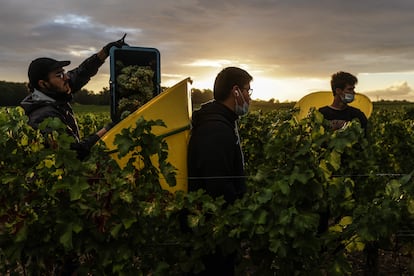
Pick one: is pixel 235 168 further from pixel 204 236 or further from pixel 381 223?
pixel 381 223

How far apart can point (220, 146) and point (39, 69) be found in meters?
1.68

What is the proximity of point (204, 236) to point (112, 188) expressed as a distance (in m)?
0.60

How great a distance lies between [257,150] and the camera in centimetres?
726

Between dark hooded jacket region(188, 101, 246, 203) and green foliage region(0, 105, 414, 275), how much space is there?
30cm

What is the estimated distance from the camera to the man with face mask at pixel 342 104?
5.68 m

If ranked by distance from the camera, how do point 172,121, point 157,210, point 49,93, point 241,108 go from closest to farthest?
1. point 157,210
2. point 172,121
3. point 241,108
4. point 49,93

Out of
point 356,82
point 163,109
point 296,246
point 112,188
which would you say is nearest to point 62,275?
point 112,188

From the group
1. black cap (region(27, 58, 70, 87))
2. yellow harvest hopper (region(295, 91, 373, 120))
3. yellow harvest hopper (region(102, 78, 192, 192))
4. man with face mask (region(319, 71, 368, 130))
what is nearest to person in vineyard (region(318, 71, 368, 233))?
man with face mask (region(319, 71, 368, 130))

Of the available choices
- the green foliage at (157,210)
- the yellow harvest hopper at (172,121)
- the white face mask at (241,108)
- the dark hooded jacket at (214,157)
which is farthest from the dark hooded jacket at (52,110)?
the white face mask at (241,108)

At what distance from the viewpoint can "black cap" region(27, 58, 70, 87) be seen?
13.8ft

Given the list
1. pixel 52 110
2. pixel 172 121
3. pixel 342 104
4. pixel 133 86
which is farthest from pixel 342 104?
pixel 52 110

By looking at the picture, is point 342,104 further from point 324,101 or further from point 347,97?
point 324,101

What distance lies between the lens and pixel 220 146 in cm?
340

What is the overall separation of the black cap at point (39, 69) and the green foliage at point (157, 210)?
3.54 ft
